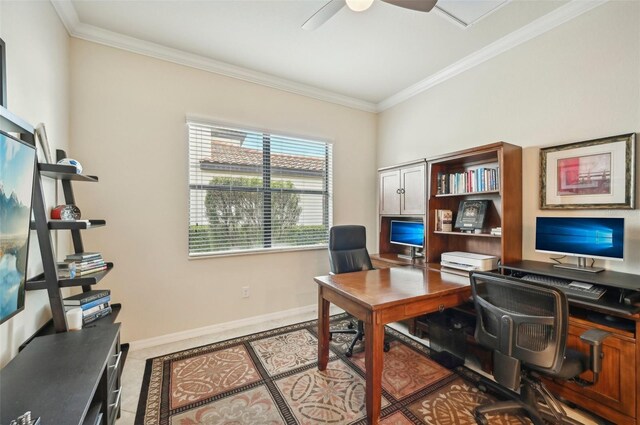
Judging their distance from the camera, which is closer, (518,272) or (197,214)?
(518,272)

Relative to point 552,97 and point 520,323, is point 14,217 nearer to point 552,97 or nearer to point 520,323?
point 520,323

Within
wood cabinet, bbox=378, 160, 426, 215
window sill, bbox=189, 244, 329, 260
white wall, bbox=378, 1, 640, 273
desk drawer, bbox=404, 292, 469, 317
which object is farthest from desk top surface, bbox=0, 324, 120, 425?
white wall, bbox=378, 1, 640, 273

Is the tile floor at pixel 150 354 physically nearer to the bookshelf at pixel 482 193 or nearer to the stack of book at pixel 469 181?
the bookshelf at pixel 482 193

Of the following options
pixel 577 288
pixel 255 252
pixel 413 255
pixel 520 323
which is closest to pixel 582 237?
pixel 577 288

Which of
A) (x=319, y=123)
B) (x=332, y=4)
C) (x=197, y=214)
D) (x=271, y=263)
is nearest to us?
(x=332, y=4)

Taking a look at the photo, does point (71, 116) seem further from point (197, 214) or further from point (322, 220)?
point (322, 220)

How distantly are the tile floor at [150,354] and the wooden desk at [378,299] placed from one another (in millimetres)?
895

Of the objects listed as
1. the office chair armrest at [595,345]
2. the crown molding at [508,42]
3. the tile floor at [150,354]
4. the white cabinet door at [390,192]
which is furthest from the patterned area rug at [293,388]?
the crown molding at [508,42]

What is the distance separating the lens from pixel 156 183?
264 centimetres

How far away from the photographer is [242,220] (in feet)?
10.2

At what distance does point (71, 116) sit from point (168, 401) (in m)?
2.48

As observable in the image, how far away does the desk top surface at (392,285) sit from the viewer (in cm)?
174

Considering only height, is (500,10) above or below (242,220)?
above

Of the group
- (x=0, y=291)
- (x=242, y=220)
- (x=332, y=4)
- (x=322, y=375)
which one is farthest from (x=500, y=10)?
(x=0, y=291)
